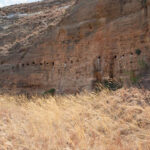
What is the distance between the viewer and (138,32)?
32.6 feet

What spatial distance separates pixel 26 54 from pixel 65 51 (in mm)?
4616

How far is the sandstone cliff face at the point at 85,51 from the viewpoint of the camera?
32.7ft

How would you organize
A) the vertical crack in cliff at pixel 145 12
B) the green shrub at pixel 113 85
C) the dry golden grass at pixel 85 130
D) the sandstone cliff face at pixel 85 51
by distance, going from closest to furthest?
the dry golden grass at pixel 85 130 < the green shrub at pixel 113 85 < the vertical crack in cliff at pixel 145 12 < the sandstone cliff face at pixel 85 51

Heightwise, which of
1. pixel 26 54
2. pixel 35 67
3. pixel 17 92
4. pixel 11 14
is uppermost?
pixel 11 14

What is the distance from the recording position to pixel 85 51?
12406 millimetres

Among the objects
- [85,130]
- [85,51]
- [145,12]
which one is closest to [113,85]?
[85,51]

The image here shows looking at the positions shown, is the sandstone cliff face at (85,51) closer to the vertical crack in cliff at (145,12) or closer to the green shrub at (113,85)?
the vertical crack in cliff at (145,12)

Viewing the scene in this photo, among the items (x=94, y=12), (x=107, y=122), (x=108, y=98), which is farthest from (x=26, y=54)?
(x=107, y=122)

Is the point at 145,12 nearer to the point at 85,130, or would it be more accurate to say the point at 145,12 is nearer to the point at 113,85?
the point at 113,85

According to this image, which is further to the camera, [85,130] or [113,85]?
[113,85]

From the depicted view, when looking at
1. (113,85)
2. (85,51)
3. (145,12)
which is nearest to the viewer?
(113,85)

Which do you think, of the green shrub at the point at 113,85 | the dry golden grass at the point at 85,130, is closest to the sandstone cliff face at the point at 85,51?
the green shrub at the point at 113,85

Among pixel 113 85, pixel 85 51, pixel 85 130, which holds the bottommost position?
pixel 113 85

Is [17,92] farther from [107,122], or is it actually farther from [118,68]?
[107,122]
